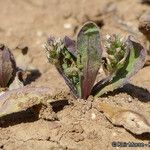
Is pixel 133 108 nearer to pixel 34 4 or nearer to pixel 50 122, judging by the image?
pixel 50 122

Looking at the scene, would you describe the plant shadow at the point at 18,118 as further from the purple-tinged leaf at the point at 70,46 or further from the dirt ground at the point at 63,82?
the purple-tinged leaf at the point at 70,46

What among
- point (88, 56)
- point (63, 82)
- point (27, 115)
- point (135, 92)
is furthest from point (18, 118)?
point (135, 92)

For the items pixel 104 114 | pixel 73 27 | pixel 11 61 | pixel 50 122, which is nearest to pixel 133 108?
pixel 104 114

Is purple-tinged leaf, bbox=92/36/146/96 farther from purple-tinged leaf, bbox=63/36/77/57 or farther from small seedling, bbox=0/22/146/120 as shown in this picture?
purple-tinged leaf, bbox=63/36/77/57

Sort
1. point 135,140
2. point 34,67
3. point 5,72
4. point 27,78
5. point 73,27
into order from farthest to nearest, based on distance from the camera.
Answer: point 73,27 < point 34,67 < point 27,78 < point 5,72 < point 135,140

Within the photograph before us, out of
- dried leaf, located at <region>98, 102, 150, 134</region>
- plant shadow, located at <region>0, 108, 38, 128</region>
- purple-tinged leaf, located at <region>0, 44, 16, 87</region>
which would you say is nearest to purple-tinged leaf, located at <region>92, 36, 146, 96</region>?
dried leaf, located at <region>98, 102, 150, 134</region>

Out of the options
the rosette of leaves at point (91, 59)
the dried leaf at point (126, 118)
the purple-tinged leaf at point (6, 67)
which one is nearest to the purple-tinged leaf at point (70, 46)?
Answer: the rosette of leaves at point (91, 59)
